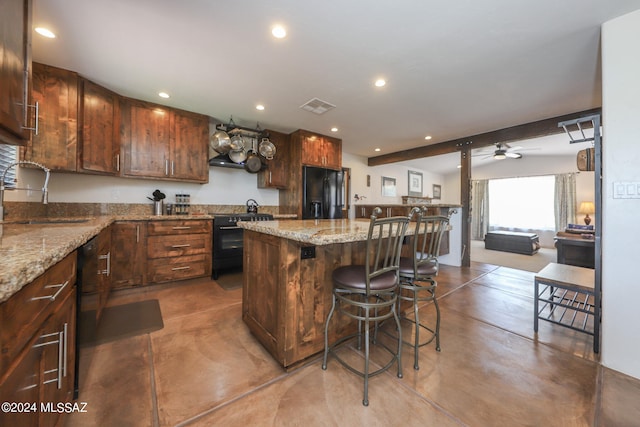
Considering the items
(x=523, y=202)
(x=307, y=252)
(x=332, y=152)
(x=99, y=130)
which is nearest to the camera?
(x=307, y=252)

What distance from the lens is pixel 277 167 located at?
4.24 m

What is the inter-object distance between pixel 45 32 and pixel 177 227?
205 cm

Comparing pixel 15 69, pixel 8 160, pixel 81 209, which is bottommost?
pixel 81 209

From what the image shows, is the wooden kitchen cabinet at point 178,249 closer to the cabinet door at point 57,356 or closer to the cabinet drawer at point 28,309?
the cabinet door at point 57,356

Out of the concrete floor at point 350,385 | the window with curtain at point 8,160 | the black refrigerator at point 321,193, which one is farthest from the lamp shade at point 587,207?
the window with curtain at point 8,160

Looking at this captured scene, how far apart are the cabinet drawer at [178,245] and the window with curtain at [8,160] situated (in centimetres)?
123

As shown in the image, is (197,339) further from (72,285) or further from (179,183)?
(179,183)

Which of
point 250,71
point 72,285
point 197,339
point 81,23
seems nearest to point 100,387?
point 197,339

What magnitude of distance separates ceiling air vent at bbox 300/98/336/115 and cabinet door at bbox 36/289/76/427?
2916 mm

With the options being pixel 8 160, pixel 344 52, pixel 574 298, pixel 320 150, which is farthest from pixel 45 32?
pixel 574 298

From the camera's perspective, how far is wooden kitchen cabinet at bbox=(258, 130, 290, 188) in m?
4.17

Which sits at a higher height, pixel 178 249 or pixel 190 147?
pixel 190 147

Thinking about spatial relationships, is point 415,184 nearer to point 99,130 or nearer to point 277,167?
point 277,167

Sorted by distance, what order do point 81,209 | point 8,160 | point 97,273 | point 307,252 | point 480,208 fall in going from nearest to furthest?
1. point 307,252
2. point 97,273
3. point 8,160
4. point 81,209
5. point 480,208
